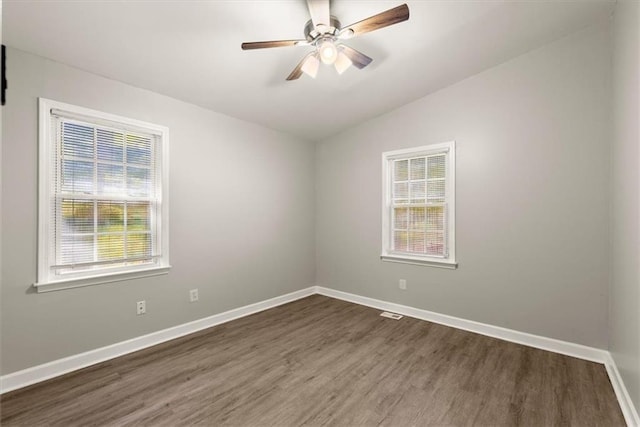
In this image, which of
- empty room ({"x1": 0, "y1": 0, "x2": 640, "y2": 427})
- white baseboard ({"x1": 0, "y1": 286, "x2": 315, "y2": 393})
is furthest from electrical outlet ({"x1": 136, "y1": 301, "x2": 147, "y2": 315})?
white baseboard ({"x1": 0, "y1": 286, "x2": 315, "y2": 393})

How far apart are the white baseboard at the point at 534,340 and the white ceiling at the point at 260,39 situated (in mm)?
2641

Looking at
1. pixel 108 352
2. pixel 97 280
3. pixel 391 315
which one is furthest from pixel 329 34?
pixel 108 352

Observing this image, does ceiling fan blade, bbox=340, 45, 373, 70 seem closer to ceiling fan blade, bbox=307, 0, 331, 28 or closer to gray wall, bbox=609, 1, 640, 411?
ceiling fan blade, bbox=307, 0, 331, 28

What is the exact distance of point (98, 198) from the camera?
2834mm

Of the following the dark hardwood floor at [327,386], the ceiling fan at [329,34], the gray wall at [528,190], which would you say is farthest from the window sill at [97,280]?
the gray wall at [528,190]

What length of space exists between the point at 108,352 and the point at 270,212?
2.29 metres

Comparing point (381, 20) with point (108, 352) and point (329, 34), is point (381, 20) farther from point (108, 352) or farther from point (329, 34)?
point (108, 352)

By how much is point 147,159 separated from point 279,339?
2.25 meters

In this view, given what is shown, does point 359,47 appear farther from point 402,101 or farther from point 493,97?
point 493,97

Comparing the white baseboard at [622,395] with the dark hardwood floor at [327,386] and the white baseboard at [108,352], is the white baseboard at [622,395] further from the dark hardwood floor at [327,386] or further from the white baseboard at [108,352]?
the white baseboard at [108,352]

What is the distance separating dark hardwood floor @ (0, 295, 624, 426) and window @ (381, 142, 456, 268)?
101cm

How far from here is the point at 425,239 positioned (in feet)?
12.9

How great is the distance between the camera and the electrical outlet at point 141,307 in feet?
10.0

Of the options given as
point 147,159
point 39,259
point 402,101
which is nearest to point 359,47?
point 402,101
